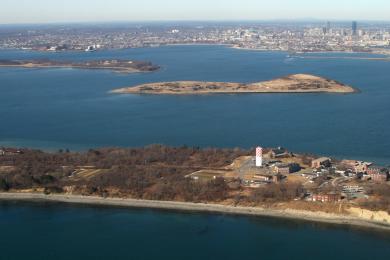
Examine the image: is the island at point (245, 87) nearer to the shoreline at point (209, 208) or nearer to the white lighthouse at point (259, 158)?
the white lighthouse at point (259, 158)

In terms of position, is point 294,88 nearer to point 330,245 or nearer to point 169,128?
point 169,128

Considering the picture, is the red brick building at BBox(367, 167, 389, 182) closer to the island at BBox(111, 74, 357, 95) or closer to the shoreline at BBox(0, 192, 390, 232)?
the shoreline at BBox(0, 192, 390, 232)

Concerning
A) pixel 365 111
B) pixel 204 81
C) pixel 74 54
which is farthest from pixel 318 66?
pixel 74 54

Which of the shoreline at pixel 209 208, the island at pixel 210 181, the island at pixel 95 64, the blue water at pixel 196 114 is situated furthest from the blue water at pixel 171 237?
the island at pixel 95 64

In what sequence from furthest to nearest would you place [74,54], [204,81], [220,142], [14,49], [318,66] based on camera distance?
[14,49] < [74,54] < [318,66] < [204,81] < [220,142]

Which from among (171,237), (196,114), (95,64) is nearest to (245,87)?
(196,114)

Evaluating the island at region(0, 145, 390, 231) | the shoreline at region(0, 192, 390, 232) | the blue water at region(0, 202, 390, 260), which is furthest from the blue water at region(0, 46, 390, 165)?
the blue water at region(0, 202, 390, 260)
